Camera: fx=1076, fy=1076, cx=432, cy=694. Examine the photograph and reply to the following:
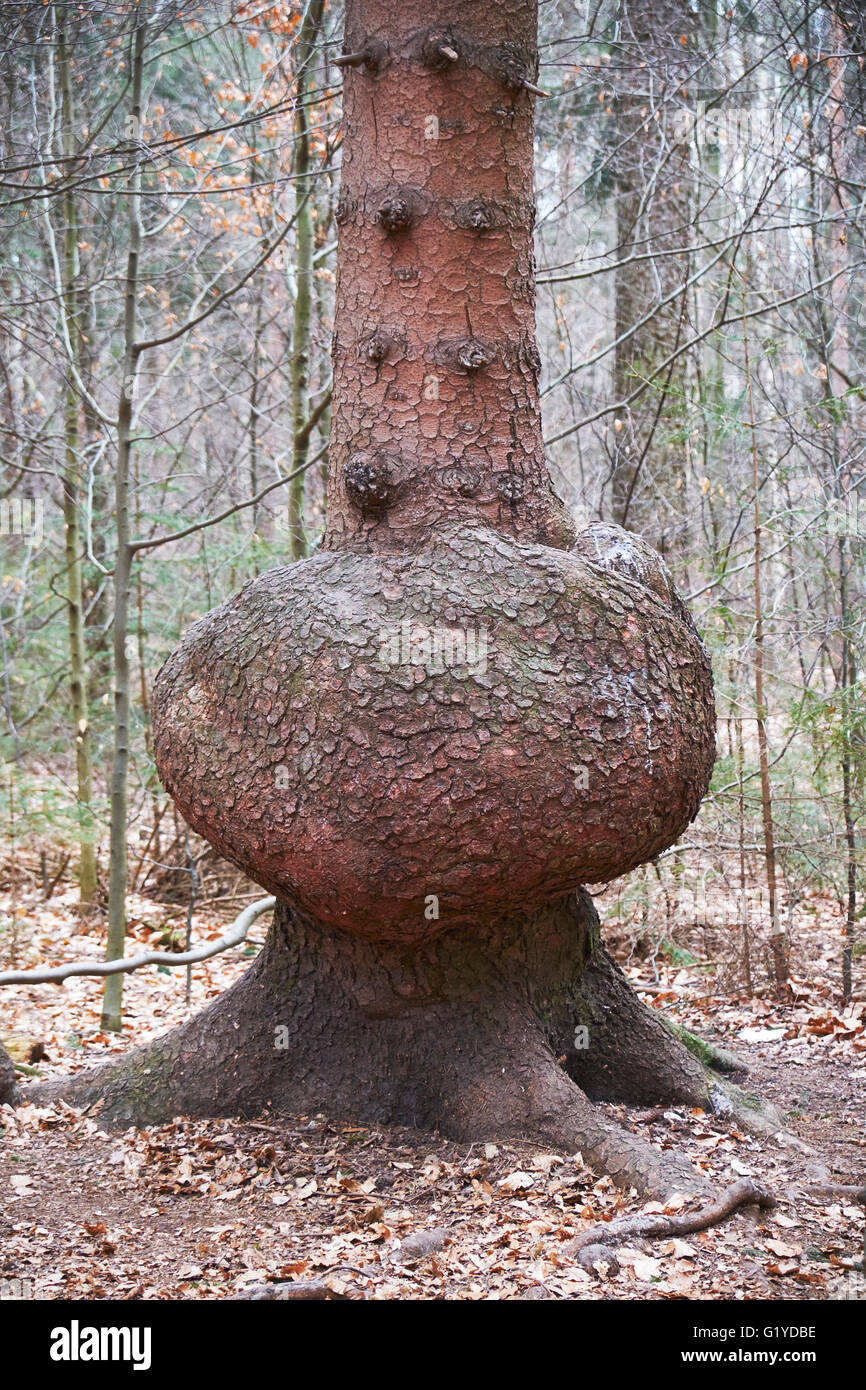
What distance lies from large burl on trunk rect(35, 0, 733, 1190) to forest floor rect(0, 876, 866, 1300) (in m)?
0.16

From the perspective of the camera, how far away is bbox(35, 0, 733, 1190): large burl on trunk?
9.97ft

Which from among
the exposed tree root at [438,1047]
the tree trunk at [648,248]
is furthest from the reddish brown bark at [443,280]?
the tree trunk at [648,248]

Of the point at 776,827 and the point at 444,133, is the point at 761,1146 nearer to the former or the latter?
the point at 776,827

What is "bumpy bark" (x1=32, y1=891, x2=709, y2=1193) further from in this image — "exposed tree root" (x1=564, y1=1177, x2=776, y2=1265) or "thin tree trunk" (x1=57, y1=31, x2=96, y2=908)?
"thin tree trunk" (x1=57, y1=31, x2=96, y2=908)

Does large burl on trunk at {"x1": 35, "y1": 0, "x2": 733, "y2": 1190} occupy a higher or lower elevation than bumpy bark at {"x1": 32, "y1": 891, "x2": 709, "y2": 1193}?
higher

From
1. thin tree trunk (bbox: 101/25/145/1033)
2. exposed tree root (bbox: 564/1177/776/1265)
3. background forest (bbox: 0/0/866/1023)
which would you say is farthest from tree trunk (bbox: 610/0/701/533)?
exposed tree root (bbox: 564/1177/776/1265)

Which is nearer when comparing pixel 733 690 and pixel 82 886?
pixel 733 690

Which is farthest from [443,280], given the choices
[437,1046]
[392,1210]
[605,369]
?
[605,369]

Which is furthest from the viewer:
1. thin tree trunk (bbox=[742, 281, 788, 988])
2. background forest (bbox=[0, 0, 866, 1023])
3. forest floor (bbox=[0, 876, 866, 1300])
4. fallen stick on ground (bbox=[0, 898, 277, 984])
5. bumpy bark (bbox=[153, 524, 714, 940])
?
background forest (bbox=[0, 0, 866, 1023])

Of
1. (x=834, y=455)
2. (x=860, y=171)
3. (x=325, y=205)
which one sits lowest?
(x=834, y=455)

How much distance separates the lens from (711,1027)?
18.0ft

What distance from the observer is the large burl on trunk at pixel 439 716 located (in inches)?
120

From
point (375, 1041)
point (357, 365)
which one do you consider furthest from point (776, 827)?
point (357, 365)

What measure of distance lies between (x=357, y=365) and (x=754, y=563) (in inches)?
112
